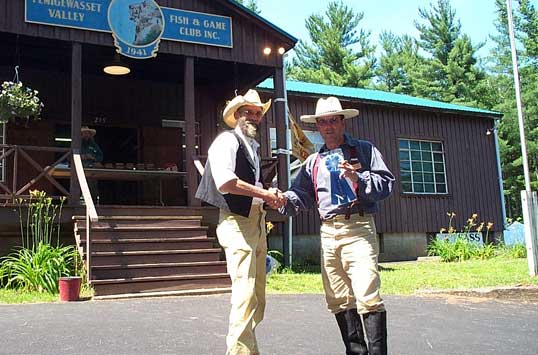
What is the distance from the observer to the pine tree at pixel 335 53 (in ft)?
121

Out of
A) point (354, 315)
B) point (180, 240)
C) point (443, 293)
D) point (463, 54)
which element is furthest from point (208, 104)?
point (463, 54)

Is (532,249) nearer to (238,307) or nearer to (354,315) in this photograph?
(354,315)

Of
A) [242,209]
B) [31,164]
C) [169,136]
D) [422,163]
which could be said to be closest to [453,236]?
[422,163]

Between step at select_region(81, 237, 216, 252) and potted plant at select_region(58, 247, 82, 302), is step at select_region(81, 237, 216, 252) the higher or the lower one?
the higher one

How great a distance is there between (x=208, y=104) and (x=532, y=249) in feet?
25.4

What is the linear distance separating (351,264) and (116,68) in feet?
29.1

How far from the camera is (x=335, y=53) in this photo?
38.9 meters

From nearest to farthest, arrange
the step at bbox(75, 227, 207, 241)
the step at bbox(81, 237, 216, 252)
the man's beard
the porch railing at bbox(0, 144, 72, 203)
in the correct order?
Answer: the man's beard → the step at bbox(81, 237, 216, 252) → the step at bbox(75, 227, 207, 241) → the porch railing at bbox(0, 144, 72, 203)

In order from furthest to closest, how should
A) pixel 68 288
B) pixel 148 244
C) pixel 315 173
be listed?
pixel 148 244 < pixel 68 288 < pixel 315 173

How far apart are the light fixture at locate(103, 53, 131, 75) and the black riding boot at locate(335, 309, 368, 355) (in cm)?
858

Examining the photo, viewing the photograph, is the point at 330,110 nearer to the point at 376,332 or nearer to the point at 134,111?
the point at 376,332

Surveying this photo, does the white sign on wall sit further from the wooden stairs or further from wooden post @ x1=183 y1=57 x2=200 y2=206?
the wooden stairs

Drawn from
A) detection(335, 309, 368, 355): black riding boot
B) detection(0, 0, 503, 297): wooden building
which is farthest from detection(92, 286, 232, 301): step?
detection(335, 309, 368, 355): black riding boot

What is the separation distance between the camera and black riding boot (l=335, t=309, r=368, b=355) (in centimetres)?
377
